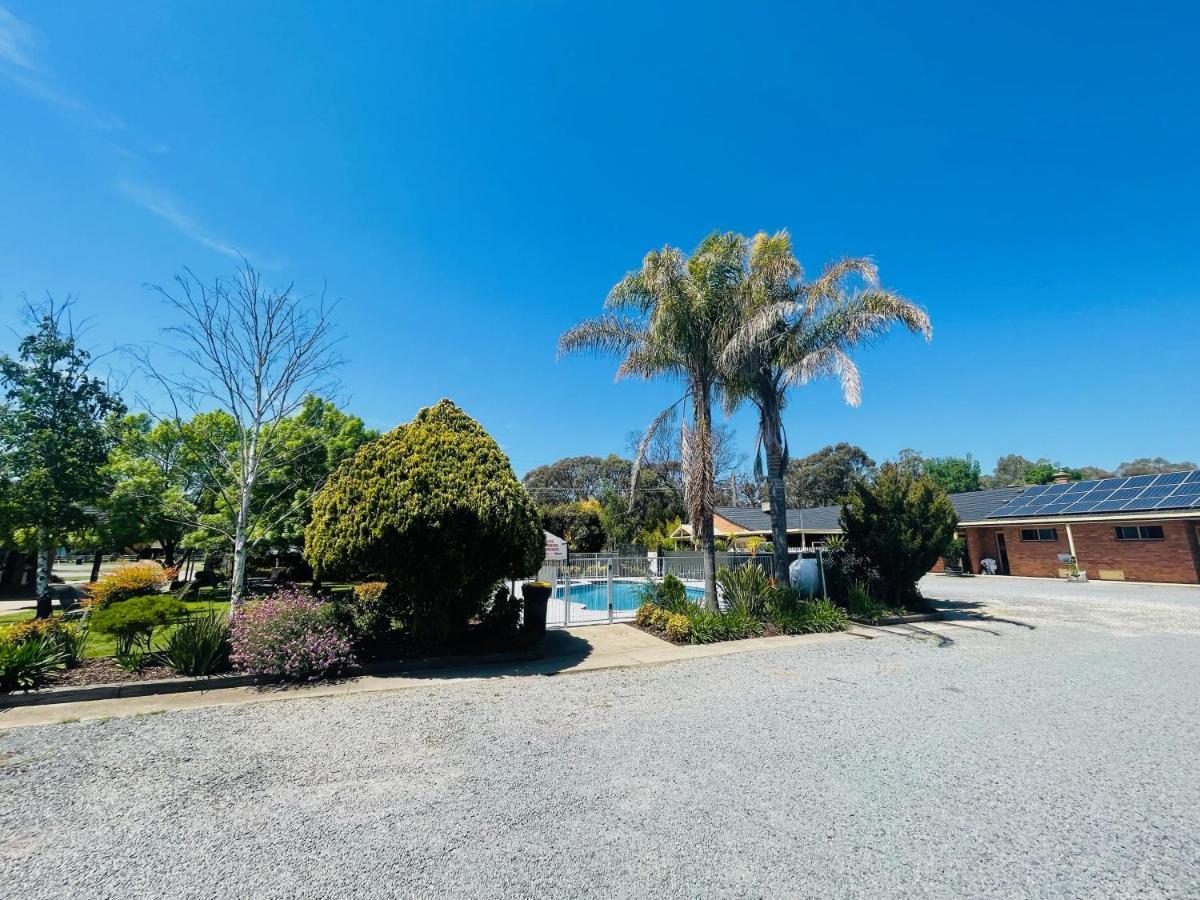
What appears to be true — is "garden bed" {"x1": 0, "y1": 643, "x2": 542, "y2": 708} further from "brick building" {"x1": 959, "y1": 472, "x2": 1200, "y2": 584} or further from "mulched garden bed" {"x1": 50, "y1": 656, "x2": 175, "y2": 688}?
"brick building" {"x1": 959, "y1": 472, "x2": 1200, "y2": 584}

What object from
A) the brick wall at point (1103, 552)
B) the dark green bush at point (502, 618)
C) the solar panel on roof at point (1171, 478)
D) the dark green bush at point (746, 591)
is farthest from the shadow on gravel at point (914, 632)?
the solar panel on roof at point (1171, 478)

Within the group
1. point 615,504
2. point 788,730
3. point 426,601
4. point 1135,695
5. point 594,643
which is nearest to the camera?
point 788,730

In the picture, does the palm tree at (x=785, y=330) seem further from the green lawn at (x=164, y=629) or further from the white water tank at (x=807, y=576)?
the green lawn at (x=164, y=629)

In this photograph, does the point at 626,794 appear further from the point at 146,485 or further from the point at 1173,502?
the point at 1173,502

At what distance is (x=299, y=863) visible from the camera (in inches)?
119

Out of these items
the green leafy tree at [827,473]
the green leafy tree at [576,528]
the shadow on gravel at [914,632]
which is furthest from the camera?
the green leafy tree at [827,473]

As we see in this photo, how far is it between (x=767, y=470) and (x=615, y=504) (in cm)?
2014

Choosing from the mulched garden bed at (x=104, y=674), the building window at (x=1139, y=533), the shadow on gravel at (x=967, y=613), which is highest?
the building window at (x=1139, y=533)

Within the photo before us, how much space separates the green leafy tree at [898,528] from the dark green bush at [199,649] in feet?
45.2

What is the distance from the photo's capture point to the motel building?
19562 millimetres

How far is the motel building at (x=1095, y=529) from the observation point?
19562 millimetres

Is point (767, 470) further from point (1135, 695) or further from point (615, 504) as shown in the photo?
point (615, 504)

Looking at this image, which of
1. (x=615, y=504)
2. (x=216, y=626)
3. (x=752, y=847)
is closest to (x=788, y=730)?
(x=752, y=847)

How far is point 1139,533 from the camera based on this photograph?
67.6 ft
